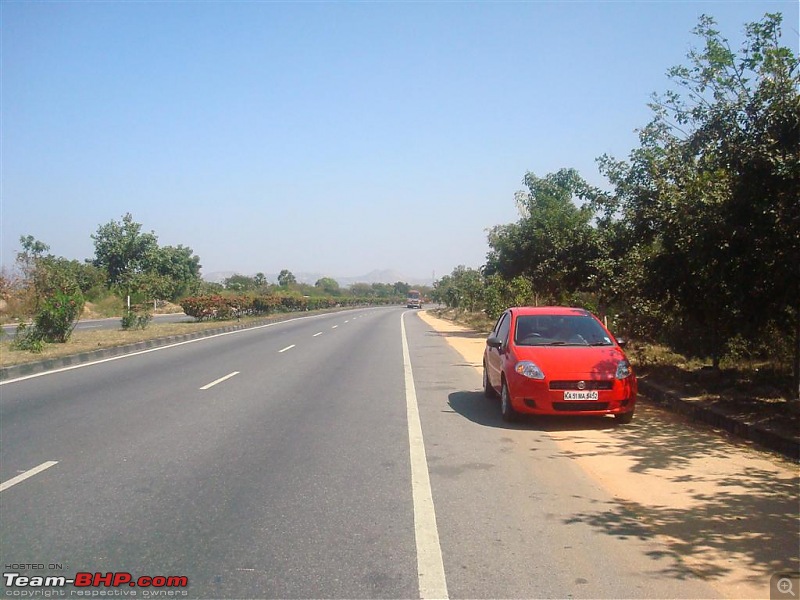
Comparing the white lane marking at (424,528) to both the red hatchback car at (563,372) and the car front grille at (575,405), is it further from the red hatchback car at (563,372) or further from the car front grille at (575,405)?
the car front grille at (575,405)

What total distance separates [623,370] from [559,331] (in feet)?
4.28

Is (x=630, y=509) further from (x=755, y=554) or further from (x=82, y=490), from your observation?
(x=82, y=490)

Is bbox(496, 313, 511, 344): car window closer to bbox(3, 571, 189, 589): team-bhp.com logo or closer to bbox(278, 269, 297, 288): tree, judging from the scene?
bbox(3, 571, 189, 589): team-bhp.com logo

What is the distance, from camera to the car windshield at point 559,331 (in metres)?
9.62

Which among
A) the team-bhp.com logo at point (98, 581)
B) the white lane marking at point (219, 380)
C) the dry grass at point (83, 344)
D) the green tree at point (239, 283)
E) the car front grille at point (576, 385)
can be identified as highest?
the green tree at point (239, 283)

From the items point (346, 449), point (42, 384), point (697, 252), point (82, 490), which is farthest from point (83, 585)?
point (42, 384)

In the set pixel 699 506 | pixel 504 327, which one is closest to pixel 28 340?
pixel 504 327

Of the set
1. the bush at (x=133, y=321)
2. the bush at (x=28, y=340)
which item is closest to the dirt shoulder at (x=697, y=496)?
the bush at (x=28, y=340)

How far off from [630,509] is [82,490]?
474 cm

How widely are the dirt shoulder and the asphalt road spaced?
8.4 inches

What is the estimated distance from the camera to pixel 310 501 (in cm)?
565

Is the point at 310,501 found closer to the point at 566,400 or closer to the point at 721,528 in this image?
the point at 721,528

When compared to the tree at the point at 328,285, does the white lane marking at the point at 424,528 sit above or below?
below

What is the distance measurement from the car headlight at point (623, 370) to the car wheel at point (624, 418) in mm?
535
